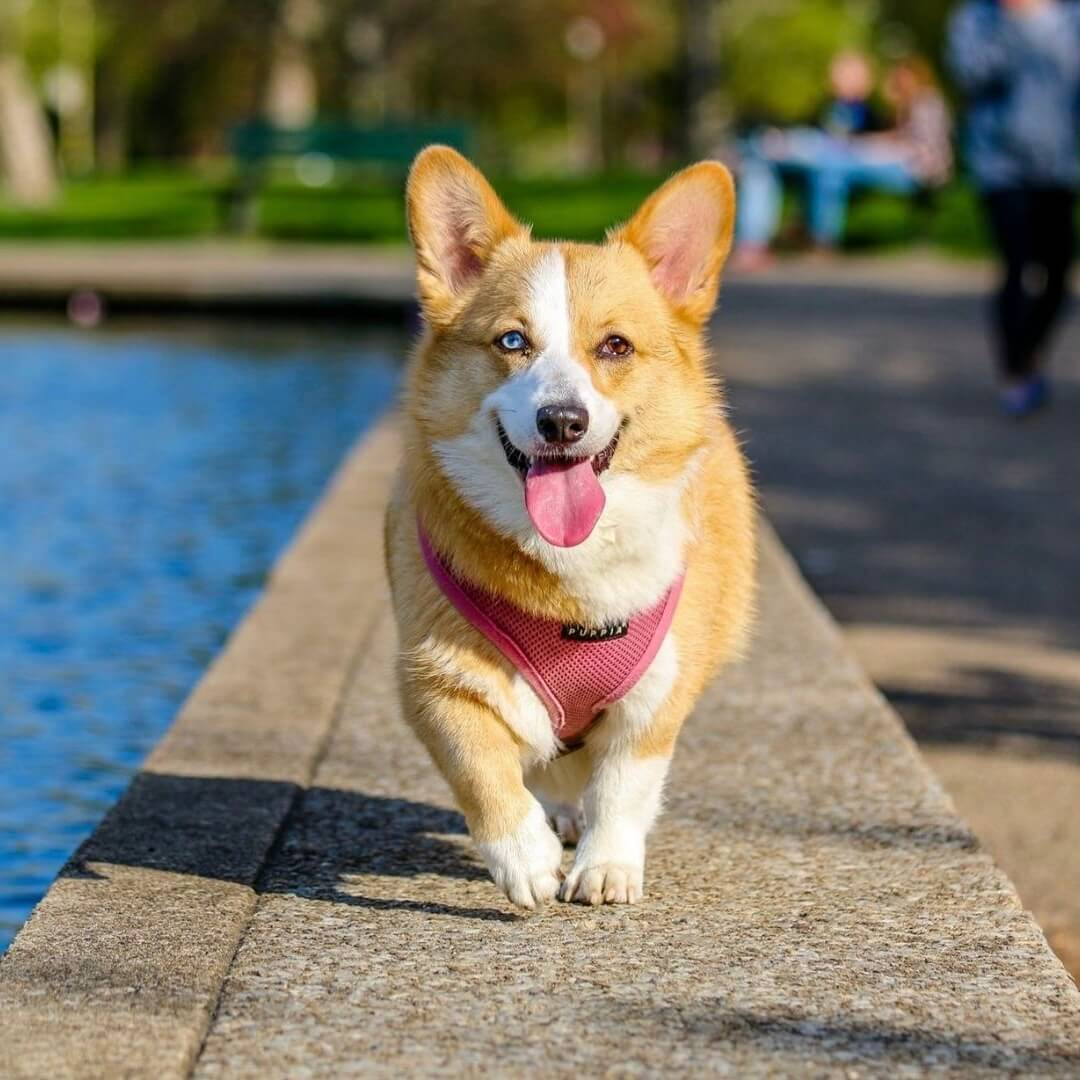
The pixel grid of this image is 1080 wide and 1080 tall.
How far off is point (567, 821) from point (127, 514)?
5.63m

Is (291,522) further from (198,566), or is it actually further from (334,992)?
(334,992)

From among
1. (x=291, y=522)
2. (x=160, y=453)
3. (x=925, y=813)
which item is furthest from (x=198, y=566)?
(x=925, y=813)

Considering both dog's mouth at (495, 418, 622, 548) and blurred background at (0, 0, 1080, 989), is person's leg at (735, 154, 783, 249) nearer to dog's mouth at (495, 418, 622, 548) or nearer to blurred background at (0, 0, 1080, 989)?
blurred background at (0, 0, 1080, 989)

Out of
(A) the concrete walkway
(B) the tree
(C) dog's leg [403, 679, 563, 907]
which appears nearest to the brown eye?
(C) dog's leg [403, 679, 563, 907]

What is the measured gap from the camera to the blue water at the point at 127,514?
6.14 meters

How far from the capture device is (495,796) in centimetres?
383

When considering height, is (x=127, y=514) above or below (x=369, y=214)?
above

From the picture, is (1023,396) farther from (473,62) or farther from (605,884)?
(473,62)

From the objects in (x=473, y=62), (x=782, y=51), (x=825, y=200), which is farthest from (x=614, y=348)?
(x=782, y=51)

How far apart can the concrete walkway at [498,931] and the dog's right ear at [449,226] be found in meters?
1.17

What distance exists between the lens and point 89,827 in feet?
18.2

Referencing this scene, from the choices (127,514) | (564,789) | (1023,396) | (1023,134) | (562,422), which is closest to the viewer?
(562,422)

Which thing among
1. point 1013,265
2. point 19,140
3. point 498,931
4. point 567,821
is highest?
point 498,931

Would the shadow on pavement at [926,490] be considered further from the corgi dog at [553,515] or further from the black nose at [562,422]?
the black nose at [562,422]
